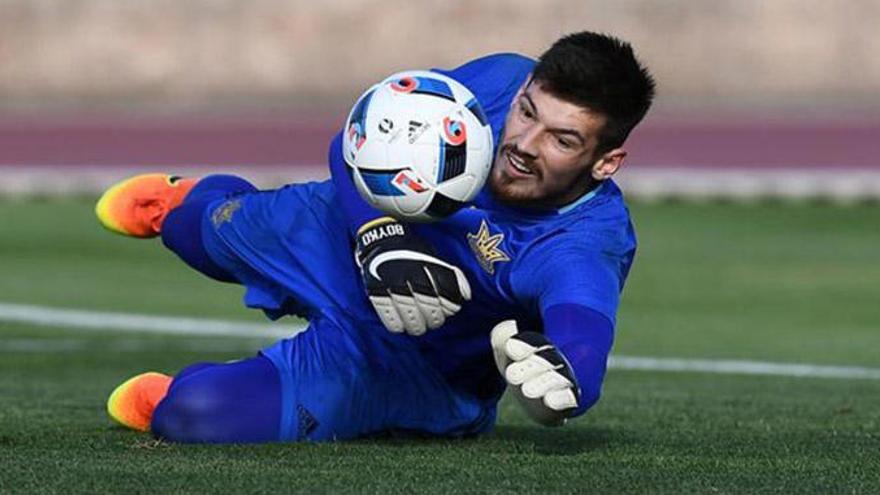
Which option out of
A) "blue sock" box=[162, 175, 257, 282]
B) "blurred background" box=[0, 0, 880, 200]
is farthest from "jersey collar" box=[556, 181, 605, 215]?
"blurred background" box=[0, 0, 880, 200]

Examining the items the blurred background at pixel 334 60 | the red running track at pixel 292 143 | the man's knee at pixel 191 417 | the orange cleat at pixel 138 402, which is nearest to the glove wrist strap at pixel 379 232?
the man's knee at pixel 191 417

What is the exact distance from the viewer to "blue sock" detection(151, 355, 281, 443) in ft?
22.7

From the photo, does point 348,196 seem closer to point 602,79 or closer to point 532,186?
point 532,186

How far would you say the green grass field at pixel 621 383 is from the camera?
19.9 ft

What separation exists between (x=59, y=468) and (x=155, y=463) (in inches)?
12.4

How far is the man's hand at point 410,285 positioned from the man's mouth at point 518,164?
0.38 m

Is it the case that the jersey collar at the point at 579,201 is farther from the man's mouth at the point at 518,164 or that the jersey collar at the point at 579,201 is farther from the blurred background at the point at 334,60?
the blurred background at the point at 334,60

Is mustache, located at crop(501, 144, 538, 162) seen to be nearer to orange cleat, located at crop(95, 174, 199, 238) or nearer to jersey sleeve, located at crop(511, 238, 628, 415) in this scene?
jersey sleeve, located at crop(511, 238, 628, 415)

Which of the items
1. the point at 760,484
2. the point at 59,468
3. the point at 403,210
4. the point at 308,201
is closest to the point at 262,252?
the point at 308,201

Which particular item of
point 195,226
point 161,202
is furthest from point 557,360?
point 161,202

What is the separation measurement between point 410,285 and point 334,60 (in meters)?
32.0

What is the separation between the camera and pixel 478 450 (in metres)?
6.86

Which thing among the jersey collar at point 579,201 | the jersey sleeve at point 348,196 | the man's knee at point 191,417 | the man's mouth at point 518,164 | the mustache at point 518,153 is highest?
the mustache at point 518,153

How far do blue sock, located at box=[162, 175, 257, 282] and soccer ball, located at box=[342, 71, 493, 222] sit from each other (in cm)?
124
